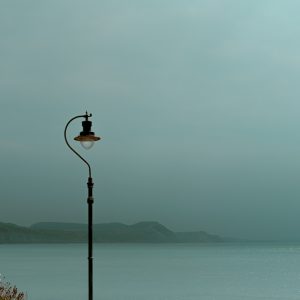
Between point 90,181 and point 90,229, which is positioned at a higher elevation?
point 90,181

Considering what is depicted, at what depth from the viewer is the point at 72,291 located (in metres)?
70.1

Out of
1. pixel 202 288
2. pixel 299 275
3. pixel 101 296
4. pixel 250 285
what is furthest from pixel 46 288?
pixel 299 275

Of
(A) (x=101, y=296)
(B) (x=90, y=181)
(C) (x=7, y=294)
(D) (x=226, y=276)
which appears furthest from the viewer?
(D) (x=226, y=276)

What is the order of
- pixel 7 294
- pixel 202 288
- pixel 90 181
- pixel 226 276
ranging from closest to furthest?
pixel 90 181
pixel 7 294
pixel 202 288
pixel 226 276

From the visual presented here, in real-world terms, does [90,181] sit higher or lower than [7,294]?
higher

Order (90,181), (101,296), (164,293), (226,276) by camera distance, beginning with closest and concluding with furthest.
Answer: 1. (90,181)
2. (101,296)
3. (164,293)
4. (226,276)

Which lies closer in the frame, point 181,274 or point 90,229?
point 90,229

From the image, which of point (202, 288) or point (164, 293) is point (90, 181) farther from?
point (202, 288)

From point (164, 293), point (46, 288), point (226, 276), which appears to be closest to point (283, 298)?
point (164, 293)

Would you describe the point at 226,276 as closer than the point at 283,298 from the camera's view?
No

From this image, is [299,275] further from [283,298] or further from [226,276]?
[283,298]

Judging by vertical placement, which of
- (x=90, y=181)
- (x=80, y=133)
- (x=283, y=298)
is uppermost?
(x=80, y=133)

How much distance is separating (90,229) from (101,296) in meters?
50.6

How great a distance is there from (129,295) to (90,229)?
52110mm
